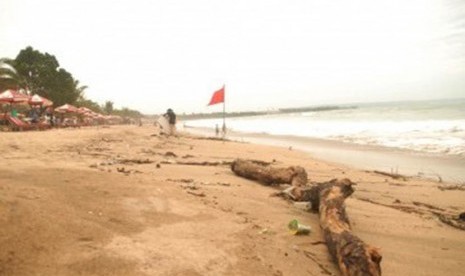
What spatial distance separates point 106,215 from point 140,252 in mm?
935

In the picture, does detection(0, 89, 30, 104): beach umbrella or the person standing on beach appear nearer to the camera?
the person standing on beach

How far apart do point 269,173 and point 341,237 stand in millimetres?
3707

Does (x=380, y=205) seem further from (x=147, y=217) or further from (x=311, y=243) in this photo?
(x=147, y=217)

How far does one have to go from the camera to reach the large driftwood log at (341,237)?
313cm

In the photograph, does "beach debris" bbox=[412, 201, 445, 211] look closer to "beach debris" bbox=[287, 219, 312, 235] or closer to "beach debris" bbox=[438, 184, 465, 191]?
"beach debris" bbox=[438, 184, 465, 191]

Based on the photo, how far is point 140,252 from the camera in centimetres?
334

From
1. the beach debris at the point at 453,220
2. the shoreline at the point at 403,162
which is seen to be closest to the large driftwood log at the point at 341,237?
the beach debris at the point at 453,220

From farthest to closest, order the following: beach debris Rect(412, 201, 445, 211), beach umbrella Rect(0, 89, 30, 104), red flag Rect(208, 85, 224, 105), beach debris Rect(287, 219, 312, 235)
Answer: beach umbrella Rect(0, 89, 30, 104), red flag Rect(208, 85, 224, 105), beach debris Rect(412, 201, 445, 211), beach debris Rect(287, 219, 312, 235)

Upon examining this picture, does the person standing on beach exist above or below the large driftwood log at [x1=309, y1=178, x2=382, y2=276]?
above

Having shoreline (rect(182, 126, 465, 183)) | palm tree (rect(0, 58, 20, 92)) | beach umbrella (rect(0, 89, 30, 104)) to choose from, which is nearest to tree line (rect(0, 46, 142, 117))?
palm tree (rect(0, 58, 20, 92))

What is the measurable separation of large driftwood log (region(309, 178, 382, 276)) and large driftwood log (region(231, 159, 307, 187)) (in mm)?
1165

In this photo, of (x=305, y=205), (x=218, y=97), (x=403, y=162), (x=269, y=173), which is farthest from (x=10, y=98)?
(x=305, y=205)

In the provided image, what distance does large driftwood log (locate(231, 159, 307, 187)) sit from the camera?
22.9 ft

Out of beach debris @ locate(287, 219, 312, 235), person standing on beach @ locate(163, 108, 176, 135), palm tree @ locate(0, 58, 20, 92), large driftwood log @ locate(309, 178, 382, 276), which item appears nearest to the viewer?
large driftwood log @ locate(309, 178, 382, 276)
